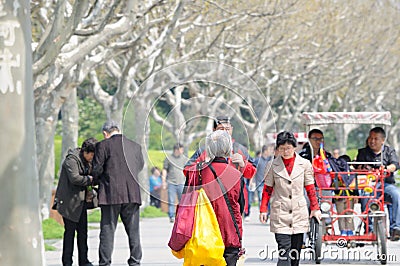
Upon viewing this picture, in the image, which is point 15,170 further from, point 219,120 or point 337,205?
point 337,205

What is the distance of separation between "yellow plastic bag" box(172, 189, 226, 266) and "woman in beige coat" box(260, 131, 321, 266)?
2401mm

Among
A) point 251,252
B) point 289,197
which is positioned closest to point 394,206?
point 251,252

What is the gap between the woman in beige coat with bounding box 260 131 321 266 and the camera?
38.4ft

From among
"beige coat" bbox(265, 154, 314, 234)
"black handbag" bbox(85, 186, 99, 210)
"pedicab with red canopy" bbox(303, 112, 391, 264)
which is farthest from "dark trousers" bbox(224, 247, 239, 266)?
"pedicab with red canopy" bbox(303, 112, 391, 264)

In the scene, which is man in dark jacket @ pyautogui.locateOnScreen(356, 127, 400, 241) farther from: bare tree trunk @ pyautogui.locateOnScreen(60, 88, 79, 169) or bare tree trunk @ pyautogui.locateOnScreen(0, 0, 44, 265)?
bare tree trunk @ pyautogui.locateOnScreen(60, 88, 79, 169)

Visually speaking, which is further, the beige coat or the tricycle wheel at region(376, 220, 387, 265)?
the tricycle wheel at region(376, 220, 387, 265)

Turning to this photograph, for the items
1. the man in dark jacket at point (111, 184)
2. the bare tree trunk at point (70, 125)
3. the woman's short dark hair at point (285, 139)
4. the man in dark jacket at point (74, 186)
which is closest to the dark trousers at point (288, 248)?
the woman's short dark hair at point (285, 139)

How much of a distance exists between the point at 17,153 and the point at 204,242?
1.98m

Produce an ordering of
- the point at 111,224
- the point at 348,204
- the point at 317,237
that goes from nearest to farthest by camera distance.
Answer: the point at 111,224 → the point at 317,237 → the point at 348,204

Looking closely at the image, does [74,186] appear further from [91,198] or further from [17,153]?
[17,153]

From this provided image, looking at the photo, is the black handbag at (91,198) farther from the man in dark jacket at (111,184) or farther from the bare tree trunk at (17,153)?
the bare tree trunk at (17,153)

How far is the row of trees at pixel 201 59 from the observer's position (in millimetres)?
10539

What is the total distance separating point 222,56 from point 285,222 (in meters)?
24.8

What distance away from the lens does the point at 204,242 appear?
30.2 feet
